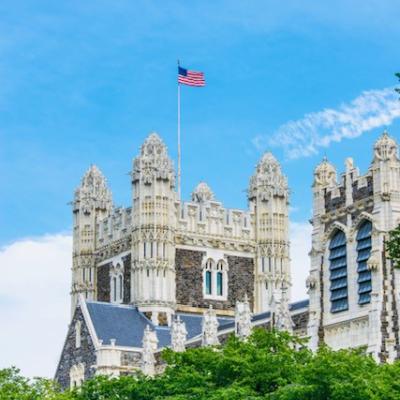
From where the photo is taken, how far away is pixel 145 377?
213 feet

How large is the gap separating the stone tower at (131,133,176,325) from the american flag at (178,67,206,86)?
538cm

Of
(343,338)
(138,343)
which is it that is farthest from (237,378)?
(138,343)

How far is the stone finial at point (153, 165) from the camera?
349 ft

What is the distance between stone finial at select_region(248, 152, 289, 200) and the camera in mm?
112000

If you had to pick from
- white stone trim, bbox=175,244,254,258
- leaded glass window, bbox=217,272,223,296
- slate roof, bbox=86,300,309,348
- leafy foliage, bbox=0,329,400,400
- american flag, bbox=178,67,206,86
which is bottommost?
leafy foliage, bbox=0,329,400,400

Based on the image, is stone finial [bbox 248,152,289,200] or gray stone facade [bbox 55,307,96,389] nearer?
gray stone facade [bbox 55,307,96,389]

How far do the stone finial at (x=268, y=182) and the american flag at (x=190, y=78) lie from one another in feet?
32.0

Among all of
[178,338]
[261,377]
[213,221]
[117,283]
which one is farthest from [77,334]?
[261,377]

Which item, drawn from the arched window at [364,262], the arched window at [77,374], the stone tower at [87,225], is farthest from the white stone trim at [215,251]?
the arched window at [364,262]

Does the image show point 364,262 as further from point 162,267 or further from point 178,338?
point 162,267

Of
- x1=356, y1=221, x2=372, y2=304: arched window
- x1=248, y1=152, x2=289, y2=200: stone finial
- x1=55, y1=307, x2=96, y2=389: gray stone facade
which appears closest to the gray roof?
x1=55, y1=307, x2=96, y2=389: gray stone facade

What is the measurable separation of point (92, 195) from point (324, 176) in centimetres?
4311

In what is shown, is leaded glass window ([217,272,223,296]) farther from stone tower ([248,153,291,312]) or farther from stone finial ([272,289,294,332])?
stone finial ([272,289,294,332])

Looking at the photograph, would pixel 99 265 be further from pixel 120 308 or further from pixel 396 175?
pixel 396 175
